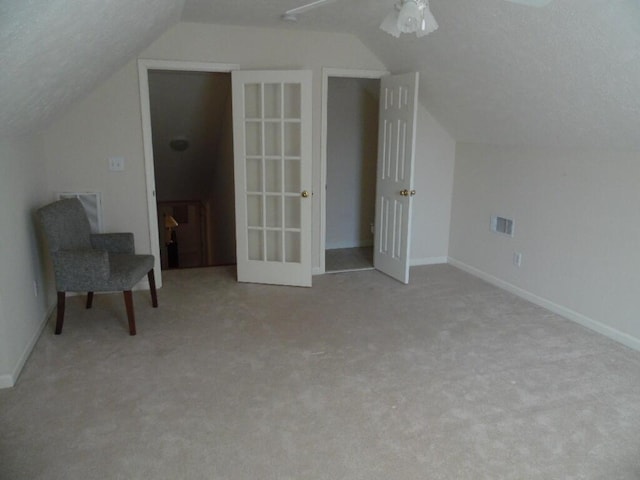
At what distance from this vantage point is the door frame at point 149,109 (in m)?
4.06

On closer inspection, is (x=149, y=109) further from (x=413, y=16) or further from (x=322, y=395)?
(x=322, y=395)

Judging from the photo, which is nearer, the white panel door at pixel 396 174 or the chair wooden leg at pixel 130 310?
the chair wooden leg at pixel 130 310

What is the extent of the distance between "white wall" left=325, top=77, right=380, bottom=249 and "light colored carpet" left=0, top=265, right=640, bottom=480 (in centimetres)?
209

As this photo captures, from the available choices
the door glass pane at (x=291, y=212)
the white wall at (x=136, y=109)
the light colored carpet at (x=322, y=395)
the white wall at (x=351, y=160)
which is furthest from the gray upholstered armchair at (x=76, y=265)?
the white wall at (x=351, y=160)

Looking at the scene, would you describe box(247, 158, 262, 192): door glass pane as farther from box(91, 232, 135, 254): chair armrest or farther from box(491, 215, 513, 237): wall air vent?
box(491, 215, 513, 237): wall air vent

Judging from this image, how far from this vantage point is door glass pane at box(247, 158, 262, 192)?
14.8 ft

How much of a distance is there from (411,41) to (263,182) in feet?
5.83

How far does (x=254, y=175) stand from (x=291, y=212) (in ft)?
1.64

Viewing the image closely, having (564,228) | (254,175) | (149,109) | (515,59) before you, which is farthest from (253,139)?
(564,228)

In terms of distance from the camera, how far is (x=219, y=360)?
3.06 meters

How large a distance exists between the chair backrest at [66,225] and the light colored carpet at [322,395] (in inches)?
24.3

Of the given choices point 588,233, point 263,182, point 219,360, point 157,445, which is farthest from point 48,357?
point 588,233

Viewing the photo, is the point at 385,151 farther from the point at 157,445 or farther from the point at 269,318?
the point at 157,445

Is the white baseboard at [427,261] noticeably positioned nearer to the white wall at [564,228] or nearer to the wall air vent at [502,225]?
the white wall at [564,228]
